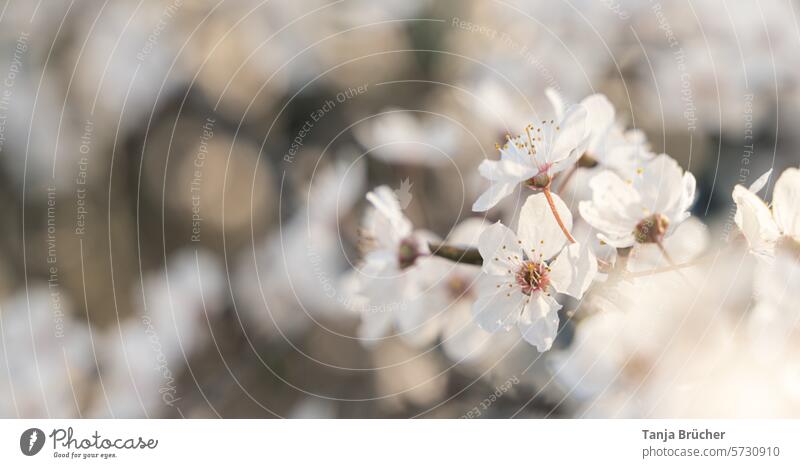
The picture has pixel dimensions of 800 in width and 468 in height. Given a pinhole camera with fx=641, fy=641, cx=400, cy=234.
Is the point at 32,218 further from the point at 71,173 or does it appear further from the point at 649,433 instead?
the point at 649,433

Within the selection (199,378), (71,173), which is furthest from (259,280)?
(71,173)

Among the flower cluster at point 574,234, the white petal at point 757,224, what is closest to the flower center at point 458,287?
the flower cluster at point 574,234

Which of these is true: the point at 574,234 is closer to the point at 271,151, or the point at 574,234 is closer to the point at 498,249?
the point at 498,249

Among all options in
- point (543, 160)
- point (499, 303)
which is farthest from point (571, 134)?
point (499, 303)

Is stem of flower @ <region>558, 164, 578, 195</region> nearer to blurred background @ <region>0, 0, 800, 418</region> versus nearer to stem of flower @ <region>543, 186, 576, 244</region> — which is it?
stem of flower @ <region>543, 186, 576, 244</region>

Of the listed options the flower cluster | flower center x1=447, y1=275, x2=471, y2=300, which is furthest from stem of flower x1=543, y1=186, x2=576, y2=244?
flower center x1=447, y1=275, x2=471, y2=300

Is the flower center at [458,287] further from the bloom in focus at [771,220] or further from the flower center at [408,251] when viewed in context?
the bloom in focus at [771,220]
